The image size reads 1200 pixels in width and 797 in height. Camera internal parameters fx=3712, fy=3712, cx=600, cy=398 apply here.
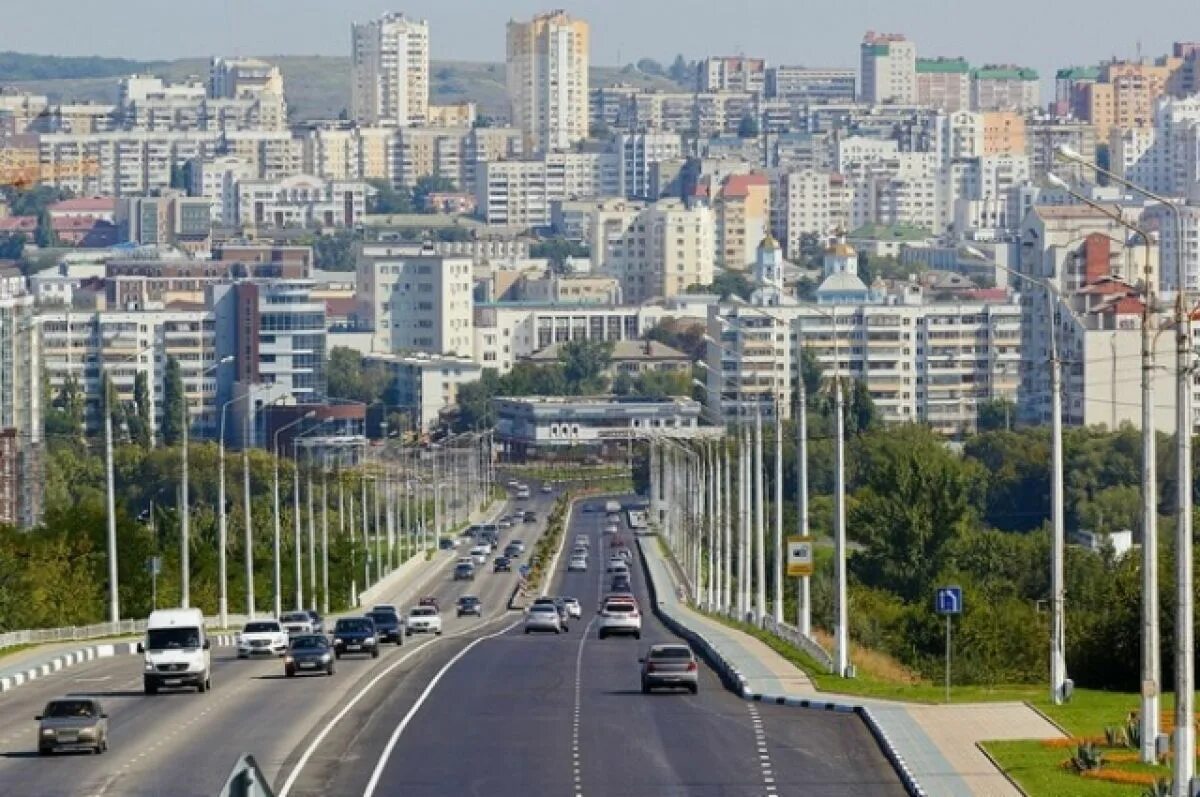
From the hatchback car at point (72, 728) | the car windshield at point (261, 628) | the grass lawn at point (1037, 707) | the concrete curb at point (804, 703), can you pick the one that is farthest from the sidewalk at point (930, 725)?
the car windshield at point (261, 628)

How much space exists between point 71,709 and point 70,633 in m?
30.1

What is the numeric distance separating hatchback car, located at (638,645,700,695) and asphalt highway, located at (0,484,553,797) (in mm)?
3833

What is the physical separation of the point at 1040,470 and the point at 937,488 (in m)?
44.9

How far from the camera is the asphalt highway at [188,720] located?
38.9 m

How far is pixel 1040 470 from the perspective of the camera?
16188cm

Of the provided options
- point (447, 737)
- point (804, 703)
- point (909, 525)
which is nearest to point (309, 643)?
point (804, 703)

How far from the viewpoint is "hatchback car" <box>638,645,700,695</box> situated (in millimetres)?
51969

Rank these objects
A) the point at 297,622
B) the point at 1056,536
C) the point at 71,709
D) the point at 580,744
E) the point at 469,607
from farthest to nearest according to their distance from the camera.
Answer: the point at 469,607, the point at 297,622, the point at 1056,536, the point at 580,744, the point at 71,709

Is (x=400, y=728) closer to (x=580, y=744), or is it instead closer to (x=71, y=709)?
(x=580, y=744)

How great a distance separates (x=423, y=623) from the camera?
8975cm

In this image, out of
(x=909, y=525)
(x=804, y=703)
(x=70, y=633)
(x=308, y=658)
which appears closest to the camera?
(x=804, y=703)

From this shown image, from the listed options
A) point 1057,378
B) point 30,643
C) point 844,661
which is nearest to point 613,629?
point 30,643

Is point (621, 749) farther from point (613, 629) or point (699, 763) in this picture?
point (613, 629)

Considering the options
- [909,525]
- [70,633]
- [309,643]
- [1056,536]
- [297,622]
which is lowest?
[909,525]
